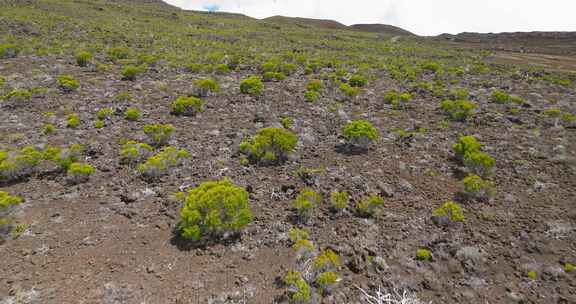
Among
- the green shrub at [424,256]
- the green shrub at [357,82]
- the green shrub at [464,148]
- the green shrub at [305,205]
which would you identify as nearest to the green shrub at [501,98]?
the green shrub at [357,82]

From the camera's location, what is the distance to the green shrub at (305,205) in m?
6.48

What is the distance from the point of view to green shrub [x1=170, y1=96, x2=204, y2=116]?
11320 mm

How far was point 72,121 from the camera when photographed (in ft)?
31.7

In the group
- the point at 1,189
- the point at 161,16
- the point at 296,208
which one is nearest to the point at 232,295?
the point at 296,208

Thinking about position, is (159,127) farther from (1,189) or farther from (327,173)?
(327,173)

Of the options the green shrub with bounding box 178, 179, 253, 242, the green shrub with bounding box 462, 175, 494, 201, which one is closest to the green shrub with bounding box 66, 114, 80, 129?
the green shrub with bounding box 178, 179, 253, 242

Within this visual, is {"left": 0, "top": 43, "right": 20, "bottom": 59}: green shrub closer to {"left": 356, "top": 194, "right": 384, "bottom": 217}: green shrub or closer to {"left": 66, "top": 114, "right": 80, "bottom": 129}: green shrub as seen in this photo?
{"left": 66, "top": 114, "right": 80, "bottom": 129}: green shrub

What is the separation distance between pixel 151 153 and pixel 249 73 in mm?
10605

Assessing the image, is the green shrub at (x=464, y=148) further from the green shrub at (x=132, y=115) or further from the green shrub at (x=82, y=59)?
the green shrub at (x=82, y=59)

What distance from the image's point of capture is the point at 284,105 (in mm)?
13023

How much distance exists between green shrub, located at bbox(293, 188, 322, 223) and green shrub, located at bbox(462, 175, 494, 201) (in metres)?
3.96

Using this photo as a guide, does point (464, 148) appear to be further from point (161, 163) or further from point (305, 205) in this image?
point (161, 163)

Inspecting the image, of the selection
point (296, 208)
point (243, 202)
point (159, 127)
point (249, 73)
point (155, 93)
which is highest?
point (249, 73)

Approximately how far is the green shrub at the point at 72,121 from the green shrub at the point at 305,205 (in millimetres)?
8224
